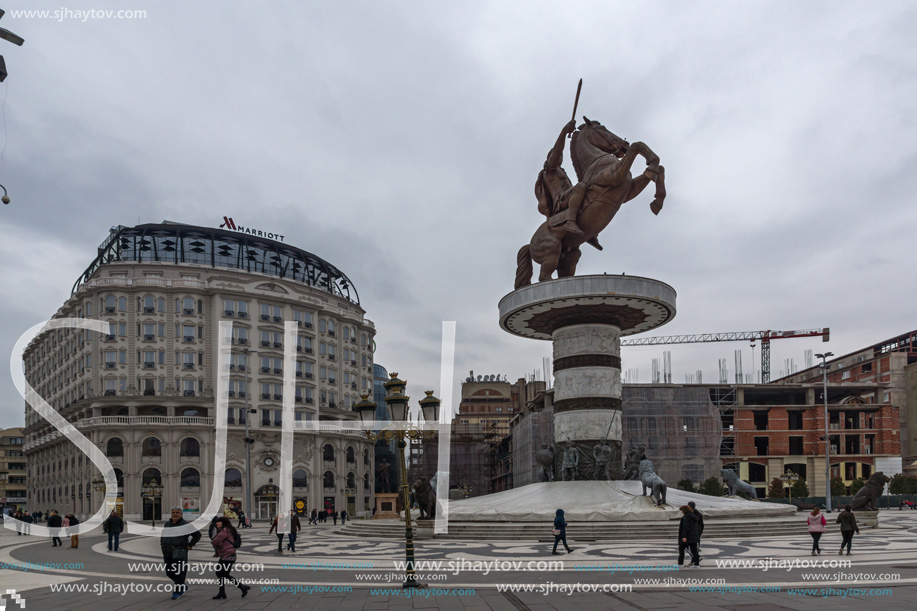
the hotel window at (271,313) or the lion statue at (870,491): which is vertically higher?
the hotel window at (271,313)

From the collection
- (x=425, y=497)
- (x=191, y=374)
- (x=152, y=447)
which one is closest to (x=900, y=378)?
(x=191, y=374)

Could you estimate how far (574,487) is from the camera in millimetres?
34906

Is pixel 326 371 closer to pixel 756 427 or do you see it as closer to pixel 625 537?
pixel 756 427

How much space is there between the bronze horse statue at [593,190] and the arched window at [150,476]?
42888 millimetres

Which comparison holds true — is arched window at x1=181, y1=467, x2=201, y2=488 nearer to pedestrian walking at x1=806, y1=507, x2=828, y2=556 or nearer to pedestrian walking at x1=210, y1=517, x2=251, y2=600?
pedestrian walking at x1=210, y1=517, x2=251, y2=600

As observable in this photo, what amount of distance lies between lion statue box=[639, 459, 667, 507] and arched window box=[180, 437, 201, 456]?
4781 centimetres

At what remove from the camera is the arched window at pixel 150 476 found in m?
67.6

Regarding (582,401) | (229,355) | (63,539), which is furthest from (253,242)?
(582,401)

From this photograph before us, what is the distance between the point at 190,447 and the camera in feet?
229

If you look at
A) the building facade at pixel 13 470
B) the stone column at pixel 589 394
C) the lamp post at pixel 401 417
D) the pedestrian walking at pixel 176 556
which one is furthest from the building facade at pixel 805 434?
the building facade at pixel 13 470

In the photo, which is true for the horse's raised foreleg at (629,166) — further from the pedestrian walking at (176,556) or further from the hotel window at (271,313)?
the hotel window at (271,313)

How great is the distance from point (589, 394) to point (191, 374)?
156 feet

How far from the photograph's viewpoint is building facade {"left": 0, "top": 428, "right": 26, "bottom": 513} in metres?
126

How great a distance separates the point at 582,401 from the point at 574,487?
399 cm
